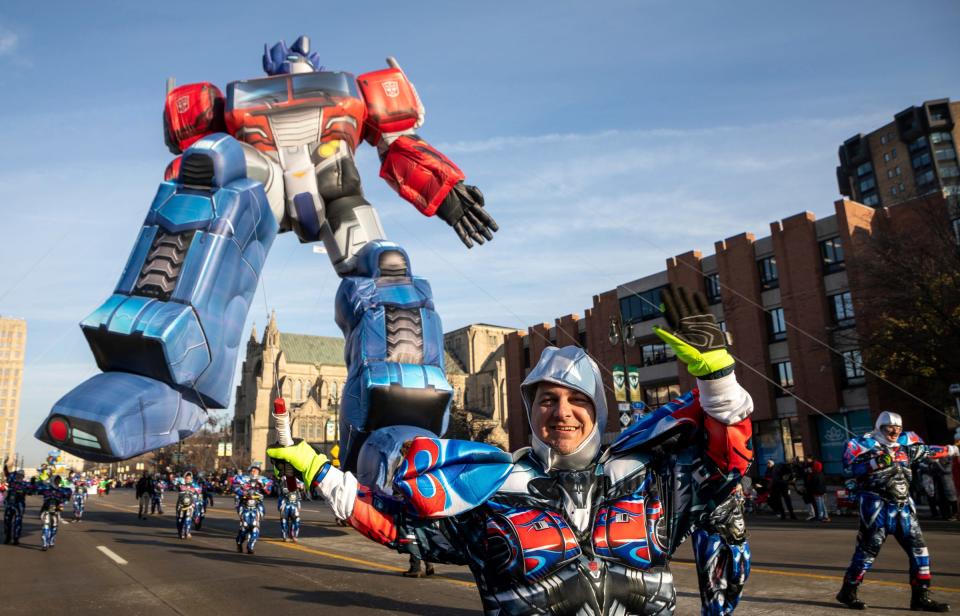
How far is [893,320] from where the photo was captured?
69.7 ft

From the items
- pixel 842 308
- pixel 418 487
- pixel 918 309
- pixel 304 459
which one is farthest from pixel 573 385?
pixel 842 308

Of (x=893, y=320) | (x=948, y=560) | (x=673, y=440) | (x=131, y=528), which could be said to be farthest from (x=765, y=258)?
(x=673, y=440)

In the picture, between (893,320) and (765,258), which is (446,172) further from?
(765,258)

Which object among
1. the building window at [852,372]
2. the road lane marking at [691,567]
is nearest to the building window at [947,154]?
the building window at [852,372]

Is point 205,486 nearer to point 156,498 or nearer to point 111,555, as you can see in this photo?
point 156,498

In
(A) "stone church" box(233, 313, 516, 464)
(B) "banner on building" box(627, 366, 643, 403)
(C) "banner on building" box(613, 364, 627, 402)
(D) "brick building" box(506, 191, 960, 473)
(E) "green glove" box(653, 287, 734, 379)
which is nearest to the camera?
(E) "green glove" box(653, 287, 734, 379)

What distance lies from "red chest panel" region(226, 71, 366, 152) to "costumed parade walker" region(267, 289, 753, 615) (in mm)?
8373

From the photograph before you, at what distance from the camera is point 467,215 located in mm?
10914

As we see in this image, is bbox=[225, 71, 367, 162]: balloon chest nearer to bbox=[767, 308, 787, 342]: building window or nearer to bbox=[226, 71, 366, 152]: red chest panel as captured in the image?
bbox=[226, 71, 366, 152]: red chest panel

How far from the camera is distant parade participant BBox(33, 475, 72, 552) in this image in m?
13.4

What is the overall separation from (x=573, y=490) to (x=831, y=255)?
105ft

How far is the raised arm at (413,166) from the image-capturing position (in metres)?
10.7

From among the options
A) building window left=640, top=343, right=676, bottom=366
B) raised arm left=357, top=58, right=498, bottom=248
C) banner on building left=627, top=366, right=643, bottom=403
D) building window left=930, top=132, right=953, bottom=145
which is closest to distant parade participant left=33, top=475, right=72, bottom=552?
raised arm left=357, top=58, right=498, bottom=248

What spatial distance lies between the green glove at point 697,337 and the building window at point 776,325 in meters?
32.3
